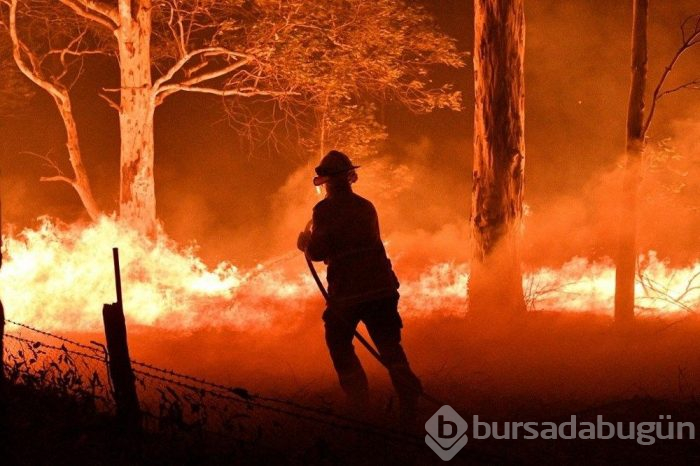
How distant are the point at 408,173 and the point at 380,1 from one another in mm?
6495

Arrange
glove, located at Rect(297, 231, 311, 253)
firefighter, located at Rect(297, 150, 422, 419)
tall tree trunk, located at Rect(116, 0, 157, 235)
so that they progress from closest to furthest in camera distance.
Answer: firefighter, located at Rect(297, 150, 422, 419), glove, located at Rect(297, 231, 311, 253), tall tree trunk, located at Rect(116, 0, 157, 235)

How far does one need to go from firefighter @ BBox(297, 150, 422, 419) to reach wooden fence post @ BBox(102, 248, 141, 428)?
1.63 m

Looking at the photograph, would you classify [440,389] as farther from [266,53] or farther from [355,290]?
[266,53]

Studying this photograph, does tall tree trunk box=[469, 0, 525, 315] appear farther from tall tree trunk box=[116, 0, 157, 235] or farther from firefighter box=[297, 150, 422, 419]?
tall tree trunk box=[116, 0, 157, 235]

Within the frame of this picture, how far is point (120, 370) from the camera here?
5.70 m

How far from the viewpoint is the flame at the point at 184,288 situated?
444 inches

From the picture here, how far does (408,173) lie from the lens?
67.8 ft

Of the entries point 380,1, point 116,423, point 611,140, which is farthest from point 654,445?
point 611,140

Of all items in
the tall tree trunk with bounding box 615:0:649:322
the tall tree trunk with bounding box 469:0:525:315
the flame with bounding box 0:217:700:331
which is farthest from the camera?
the flame with bounding box 0:217:700:331

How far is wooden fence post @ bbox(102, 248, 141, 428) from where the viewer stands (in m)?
5.62

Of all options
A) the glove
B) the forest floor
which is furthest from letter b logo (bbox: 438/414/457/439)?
the glove

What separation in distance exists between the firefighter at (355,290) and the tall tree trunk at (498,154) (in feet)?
12.6

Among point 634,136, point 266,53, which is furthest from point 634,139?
point 266,53

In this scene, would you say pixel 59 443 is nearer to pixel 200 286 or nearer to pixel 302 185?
pixel 200 286
